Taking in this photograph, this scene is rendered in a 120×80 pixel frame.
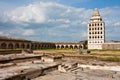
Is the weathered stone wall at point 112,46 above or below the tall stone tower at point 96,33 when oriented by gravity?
below

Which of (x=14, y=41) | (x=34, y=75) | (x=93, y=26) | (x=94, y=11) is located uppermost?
(x=94, y=11)

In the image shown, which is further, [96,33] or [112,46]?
[96,33]

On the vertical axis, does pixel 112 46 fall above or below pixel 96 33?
below

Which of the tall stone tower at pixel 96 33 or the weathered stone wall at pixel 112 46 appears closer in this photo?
the weathered stone wall at pixel 112 46

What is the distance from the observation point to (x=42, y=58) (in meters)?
23.0

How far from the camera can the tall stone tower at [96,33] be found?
56656mm

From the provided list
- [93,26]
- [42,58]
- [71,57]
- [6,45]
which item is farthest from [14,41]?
[42,58]

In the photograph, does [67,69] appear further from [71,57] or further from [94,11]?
[94,11]

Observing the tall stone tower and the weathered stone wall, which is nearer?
the weathered stone wall

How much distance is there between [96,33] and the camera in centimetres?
5744

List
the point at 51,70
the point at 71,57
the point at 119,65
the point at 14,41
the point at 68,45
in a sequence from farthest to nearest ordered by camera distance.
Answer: the point at 68,45, the point at 14,41, the point at 71,57, the point at 119,65, the point at 51,70

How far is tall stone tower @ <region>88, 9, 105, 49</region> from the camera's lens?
186ft

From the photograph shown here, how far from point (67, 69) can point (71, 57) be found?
384 inches

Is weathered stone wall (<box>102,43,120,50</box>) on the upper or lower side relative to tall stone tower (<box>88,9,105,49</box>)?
A: lower
